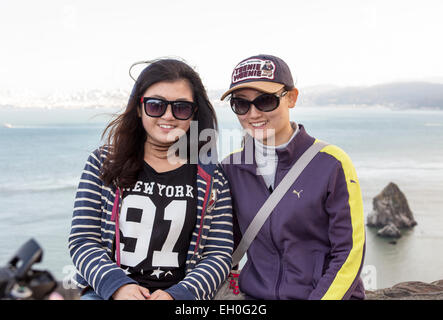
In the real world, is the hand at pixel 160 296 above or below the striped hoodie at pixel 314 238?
below

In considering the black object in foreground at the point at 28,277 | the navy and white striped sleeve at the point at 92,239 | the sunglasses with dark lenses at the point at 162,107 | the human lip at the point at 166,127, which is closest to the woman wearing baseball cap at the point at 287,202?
the sunglasses with dark lenses at the point at 162,107

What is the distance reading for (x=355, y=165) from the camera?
7450 centimetres

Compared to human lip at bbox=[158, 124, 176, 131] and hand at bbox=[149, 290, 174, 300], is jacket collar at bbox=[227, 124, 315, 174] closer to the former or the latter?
human lip at bbox=[158, 124, 176, 131]

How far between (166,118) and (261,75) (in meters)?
0.71

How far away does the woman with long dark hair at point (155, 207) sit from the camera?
2781 mm

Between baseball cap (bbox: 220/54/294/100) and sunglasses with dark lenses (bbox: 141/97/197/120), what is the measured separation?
29cm

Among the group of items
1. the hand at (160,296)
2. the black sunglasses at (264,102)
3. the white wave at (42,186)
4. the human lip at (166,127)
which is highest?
the black sunglasses at (264,102)

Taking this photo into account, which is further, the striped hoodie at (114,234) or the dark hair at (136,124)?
the dark hair at (136,124)

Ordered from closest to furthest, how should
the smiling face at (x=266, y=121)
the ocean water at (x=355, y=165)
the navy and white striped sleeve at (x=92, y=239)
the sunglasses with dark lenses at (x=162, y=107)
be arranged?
the navy and white striped sleeve at (x=92, y=239)
the sunglasses with dark lenses at (x=162, y=107)
the smiling face at (x=266, y=121)
the ocean water at (x=355, y=165)

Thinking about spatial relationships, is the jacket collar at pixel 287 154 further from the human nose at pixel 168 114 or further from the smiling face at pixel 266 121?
the human nose at pixel 168 114

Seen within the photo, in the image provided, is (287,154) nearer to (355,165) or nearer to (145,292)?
(145,292)

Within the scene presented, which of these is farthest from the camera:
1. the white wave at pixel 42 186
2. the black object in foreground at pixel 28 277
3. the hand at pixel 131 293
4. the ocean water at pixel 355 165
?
the white wave at pixel 42 186

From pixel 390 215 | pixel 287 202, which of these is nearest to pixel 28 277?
pixel 287 202
